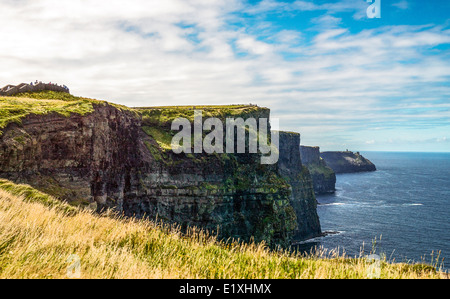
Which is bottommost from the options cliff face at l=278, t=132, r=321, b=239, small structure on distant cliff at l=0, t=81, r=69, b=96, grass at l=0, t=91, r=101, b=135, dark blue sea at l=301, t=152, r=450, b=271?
dark blue sea at l=301, t=152, r=450, b=271

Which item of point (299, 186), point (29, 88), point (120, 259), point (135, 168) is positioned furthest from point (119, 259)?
point (299, 186)

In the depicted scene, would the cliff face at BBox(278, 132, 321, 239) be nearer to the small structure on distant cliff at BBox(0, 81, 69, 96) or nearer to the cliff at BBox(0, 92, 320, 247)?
the cliff at BBox(0, 92, 320, 247)

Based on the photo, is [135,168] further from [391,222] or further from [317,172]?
[317,172]

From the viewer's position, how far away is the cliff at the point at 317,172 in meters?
185

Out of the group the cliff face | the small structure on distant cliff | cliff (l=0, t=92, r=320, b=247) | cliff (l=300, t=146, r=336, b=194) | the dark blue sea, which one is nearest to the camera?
cliff (l=0, t=92, r=320, b=247)

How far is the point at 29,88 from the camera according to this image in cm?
5522

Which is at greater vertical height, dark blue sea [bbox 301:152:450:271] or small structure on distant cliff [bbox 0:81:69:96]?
small structure on distant cliff [bbox 0:81:69:96]

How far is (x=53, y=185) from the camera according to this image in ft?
141

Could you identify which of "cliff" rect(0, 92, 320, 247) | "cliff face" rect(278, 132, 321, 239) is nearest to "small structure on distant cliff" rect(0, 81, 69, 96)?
"cliff" rect(0, 92, 320, 247)

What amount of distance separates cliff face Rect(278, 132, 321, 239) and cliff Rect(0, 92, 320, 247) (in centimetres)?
3185

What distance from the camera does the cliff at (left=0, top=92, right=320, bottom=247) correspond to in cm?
4209
